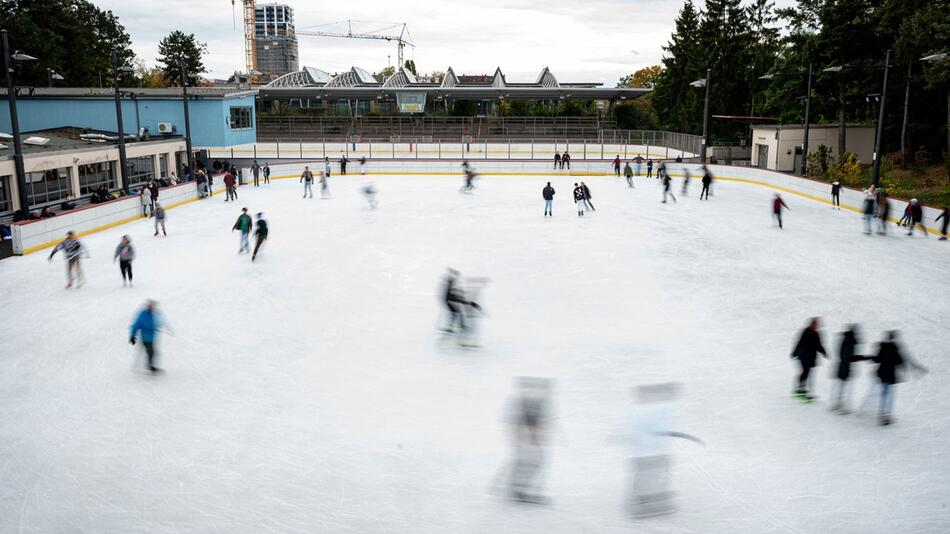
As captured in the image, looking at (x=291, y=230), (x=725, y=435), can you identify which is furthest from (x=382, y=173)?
(x=725, y=435)

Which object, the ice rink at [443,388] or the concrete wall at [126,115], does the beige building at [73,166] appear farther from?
the ice rink at [443,388]

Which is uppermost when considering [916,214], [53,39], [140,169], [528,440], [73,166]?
[53,39]

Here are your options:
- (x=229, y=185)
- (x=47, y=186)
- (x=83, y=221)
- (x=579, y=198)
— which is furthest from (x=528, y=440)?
(x=47, y=186)

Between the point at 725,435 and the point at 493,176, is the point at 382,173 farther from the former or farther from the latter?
the point at 725,435

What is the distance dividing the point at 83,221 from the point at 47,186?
5.57 metres

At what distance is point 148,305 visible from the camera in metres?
9.81

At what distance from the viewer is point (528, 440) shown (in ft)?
22.3

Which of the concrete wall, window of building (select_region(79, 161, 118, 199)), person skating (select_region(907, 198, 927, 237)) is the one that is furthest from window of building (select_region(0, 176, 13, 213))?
person skating (select_region(907, 198, 927, 237))

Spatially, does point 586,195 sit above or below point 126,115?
below

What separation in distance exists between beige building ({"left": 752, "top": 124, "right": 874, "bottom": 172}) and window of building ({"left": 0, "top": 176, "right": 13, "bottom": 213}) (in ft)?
121

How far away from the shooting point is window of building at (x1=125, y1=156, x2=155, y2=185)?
104 ft

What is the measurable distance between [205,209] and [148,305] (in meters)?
18.2

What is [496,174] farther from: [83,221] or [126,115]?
[83,221]

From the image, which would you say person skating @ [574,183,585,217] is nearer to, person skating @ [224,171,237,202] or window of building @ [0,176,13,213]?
person skating @ [224,171,237,202]
